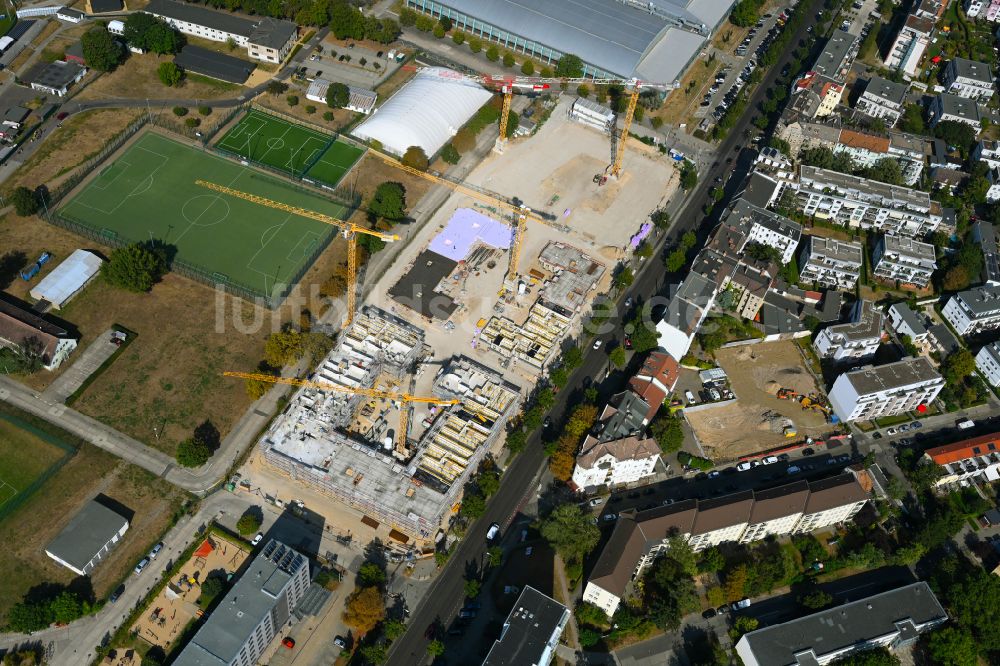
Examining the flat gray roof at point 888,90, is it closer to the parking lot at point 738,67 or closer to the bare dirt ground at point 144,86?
the parking lot at point 738,67

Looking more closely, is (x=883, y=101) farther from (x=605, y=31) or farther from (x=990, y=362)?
(x=990, y=362)

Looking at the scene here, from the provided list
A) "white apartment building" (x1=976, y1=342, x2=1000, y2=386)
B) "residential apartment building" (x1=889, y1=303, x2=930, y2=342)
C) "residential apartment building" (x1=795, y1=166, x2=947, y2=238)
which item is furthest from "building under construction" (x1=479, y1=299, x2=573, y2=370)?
"white apartment building" (x1=976, y1=342, x2=1000, y2=386)

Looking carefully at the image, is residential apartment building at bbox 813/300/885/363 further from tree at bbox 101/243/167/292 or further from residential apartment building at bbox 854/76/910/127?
tree at bbox 101/243/167/292

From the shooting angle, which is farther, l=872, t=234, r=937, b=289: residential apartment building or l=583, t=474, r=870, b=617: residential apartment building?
l=872, t=234, r=937, b=289: residential apartment building

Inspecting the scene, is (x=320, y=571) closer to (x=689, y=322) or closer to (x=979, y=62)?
(x=689, y=322)

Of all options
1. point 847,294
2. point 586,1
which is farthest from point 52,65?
point 847,294

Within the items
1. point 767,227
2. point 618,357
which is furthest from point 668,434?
point 767,227
